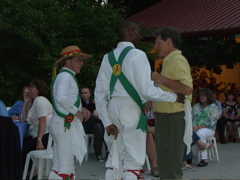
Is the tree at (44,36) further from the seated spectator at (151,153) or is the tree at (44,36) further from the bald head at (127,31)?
the bald head at (127,31)

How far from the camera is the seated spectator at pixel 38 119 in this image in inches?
268

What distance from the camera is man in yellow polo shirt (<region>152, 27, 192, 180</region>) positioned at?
4.32 m

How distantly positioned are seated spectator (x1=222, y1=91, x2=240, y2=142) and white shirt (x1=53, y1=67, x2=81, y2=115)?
305 inches

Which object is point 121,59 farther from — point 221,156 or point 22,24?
point 22,24

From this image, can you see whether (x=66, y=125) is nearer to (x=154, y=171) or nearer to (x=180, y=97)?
(x=180, y=97)

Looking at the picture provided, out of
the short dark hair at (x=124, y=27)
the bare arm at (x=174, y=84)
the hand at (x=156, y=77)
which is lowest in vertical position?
the bare arm at (x=174, y=84)

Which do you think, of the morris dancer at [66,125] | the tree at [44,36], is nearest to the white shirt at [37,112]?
the morris dancer at [66,125]

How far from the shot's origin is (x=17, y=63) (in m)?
11.4

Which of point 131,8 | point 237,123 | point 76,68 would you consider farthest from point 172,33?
point 131,8

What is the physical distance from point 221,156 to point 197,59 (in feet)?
17.6

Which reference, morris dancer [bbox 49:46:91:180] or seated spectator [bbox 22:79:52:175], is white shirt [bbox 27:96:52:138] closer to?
seated spectator [bbox 22:79:52:175]

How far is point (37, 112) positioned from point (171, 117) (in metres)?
2.95

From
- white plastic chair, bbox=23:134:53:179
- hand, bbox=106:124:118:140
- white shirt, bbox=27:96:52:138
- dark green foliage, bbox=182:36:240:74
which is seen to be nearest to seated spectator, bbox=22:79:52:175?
white shirt, bbox=27:96:52:138

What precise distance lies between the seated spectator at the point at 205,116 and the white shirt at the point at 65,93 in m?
3.75
